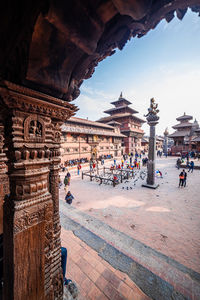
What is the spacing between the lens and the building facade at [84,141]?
64.5ft

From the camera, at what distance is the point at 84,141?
74.9ft

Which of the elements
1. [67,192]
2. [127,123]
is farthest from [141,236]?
[127,123]

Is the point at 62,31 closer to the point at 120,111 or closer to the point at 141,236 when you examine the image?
the point at 141,236

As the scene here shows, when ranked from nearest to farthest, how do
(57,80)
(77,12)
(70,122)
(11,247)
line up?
(77,12)
(11,247)
(57,80)
(70,122)

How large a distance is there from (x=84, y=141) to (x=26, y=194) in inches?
847

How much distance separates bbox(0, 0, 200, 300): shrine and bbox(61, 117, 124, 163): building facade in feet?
56.6

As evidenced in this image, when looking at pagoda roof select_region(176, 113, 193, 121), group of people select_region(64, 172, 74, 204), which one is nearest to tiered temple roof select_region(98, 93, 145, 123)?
pagoda roof select_region(176, 113, 193, 121)

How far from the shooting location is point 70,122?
21.1 metres

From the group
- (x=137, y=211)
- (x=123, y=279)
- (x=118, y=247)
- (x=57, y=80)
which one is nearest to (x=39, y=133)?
(x=57, y=80)

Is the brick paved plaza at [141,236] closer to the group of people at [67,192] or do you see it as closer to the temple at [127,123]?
the group of people at [67,192]

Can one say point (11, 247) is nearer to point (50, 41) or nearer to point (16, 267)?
point (16, 267)

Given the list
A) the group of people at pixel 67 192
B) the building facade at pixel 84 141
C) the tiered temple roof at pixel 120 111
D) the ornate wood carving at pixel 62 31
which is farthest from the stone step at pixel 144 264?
the tiered temple roof at pixel 120 111

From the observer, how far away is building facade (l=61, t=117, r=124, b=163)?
19.7 m

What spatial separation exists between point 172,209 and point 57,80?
7869 mm
